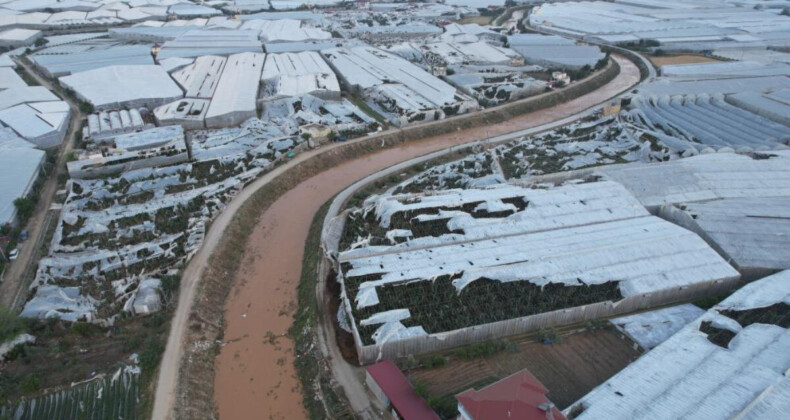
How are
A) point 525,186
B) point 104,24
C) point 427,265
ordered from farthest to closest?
point 104,24 → point 525,186 → point 427,265

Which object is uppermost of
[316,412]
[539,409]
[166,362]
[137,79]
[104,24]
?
[104,24]

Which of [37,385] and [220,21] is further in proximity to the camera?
[220,21]

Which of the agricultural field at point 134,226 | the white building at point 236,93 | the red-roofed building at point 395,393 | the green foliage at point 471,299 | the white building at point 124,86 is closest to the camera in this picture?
the red-roofed building at point 395,393

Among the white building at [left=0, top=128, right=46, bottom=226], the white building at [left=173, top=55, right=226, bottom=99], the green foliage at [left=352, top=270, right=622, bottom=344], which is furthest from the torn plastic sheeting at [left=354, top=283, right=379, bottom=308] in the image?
the white building at [left=173, top=55, right=226, bottom=99]

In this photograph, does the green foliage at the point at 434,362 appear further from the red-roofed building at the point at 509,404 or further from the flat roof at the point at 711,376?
the flat roof at the point at 711,376

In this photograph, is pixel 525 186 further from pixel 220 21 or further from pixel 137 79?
pixel 220 21

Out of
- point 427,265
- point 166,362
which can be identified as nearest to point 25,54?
point 166,362

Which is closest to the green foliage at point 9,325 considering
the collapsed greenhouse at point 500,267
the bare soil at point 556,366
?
the collapsed greenhouse at point 500,267
